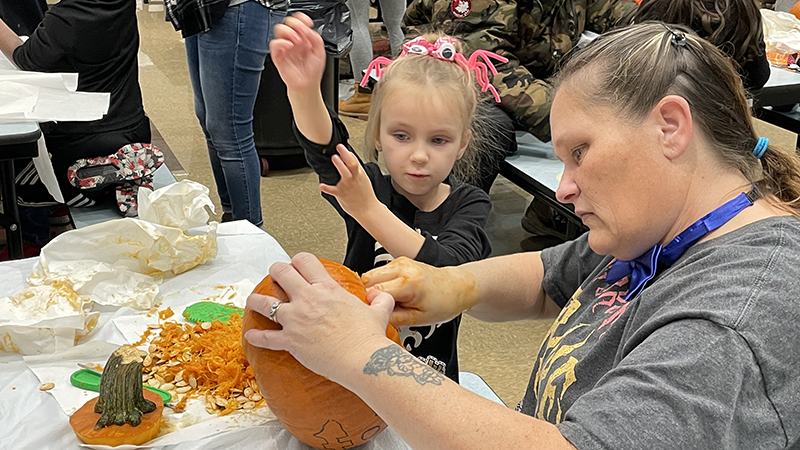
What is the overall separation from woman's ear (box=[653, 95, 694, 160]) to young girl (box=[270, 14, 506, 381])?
71cm

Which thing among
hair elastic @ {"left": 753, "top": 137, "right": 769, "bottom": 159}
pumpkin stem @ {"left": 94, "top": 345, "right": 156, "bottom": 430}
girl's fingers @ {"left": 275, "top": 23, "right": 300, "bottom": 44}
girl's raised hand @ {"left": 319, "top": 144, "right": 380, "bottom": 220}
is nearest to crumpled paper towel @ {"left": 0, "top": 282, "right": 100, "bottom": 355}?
pumpkin stem @ {"left": 94, "top": 345, "right": 156, "bottom": 430}

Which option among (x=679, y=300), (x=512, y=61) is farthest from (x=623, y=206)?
(x=512, y=61)

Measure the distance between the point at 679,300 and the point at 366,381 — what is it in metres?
0.39

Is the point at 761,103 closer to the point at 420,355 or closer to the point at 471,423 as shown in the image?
the point at 420,355

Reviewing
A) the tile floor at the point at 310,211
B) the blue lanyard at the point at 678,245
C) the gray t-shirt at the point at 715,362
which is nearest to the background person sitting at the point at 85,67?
the tile floor at the point at 310,211

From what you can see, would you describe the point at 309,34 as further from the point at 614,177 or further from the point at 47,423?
the point at 47,423

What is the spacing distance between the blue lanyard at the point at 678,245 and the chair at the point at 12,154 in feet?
5.83

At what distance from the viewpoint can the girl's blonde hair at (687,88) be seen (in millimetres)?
963

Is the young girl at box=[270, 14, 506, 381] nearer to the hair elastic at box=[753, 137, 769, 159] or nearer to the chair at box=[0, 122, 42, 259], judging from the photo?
the hair elastic at box=[753, 137, 769, 159]

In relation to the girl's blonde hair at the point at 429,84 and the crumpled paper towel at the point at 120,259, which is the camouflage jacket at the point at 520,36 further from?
the crumpled paper towel at the point at 120,259

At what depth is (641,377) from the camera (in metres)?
0.82

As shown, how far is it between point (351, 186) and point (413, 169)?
0.79 feet

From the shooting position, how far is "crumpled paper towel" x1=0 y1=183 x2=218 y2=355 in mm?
1376

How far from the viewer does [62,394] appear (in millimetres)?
1255
